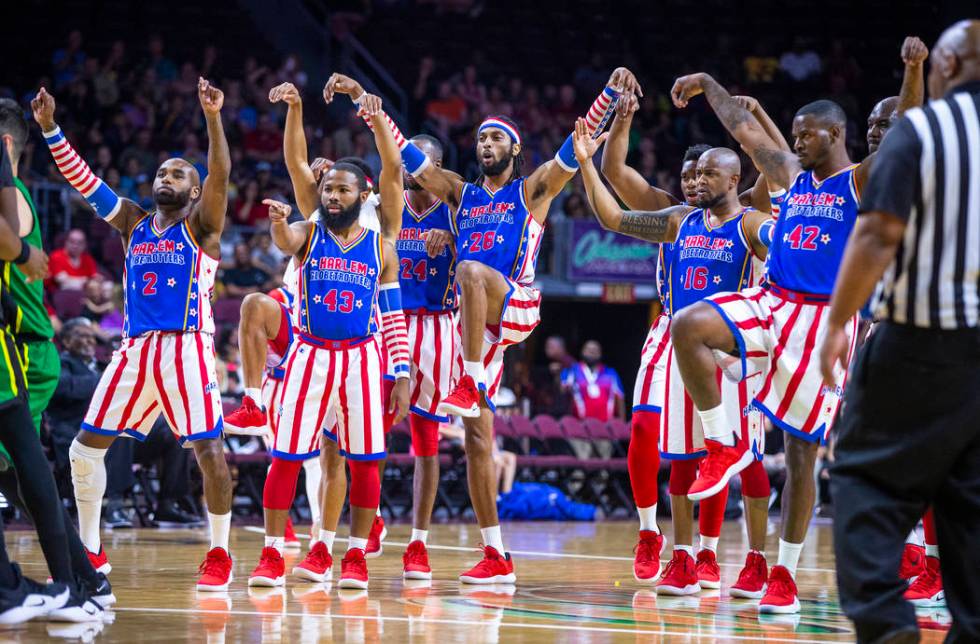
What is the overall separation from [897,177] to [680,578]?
3620 mm

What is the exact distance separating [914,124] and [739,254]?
3242mm

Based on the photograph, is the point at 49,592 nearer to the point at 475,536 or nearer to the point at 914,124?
the point at 914,124

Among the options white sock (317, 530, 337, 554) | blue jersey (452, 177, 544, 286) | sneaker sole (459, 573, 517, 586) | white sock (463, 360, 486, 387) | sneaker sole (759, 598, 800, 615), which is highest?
blue jersey (452, 177, 544, 286)

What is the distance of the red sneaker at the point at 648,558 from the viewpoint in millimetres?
7152

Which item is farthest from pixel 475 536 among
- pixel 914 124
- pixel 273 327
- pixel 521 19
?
pixel 521 19

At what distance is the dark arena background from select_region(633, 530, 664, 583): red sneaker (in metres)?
0.07

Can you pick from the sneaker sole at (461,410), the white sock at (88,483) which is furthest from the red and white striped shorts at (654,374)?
the white sock at (88,483)

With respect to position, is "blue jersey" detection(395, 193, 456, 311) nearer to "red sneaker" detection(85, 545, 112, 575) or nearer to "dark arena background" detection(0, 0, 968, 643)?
"dark arena background" detection(0, 0, 968, 643)

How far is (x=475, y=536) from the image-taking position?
1099 cm

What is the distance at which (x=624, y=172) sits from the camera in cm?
760

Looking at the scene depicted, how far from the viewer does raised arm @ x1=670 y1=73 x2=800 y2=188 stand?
634cm

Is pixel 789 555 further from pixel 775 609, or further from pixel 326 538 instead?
pixel 326 538

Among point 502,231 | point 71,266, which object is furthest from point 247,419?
point 71,266

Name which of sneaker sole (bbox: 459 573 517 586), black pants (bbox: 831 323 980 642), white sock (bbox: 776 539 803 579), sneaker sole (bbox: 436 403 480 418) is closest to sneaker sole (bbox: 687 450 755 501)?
white sock (bbox: 776 539 803 579)
